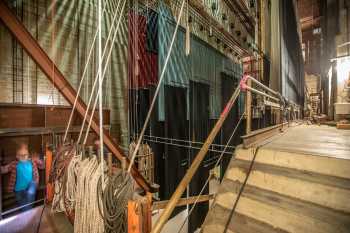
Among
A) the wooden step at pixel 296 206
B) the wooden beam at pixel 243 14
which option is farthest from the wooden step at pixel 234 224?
the wooden beam at pixel 243 14

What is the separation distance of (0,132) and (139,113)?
2.89 meters

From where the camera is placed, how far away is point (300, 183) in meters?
1.55

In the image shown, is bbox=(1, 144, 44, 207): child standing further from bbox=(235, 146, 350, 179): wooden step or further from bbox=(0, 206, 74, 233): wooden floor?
bbox=(235, 146, 350, 179): wooden step

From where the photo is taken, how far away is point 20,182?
295cm

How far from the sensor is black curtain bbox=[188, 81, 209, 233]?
4.87 m

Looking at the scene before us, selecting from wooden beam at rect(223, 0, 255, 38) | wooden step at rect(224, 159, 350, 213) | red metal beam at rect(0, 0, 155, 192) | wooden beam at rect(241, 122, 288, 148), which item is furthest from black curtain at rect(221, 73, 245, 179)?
red metal beam at rect(0, 0, 155, 192)

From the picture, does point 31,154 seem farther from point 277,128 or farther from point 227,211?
point 277,128

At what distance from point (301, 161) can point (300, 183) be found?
0.25 m

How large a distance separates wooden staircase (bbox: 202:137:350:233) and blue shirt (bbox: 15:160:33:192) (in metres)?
2.93

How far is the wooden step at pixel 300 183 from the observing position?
1.38 meters

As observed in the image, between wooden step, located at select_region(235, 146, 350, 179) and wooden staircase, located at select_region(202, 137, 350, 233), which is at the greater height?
wooden step, located at select_region(235, 146, 350, 179)

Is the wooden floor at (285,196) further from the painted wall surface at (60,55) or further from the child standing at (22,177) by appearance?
the painted wall surface at (60,55)

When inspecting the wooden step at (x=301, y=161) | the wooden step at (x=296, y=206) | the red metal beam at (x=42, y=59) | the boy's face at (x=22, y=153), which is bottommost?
the wooden step at (x=296, y=206)

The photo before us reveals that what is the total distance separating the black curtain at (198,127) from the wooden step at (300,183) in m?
3.06
